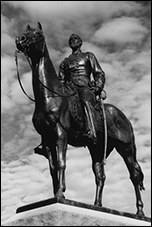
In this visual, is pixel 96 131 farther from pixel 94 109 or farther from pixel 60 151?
pixel 60 151

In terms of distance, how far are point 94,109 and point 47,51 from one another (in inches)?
74.7

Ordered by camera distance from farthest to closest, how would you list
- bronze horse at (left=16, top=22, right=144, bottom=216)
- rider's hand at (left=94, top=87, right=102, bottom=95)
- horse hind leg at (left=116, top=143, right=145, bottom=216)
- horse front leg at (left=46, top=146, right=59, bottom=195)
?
horse hind leg at (left=116, top=143, right=145, bottom=216) < rider's hand at (left=94, top=87, right=102, bottom=95) < horse front leg at (left=46, top=146, right=59, bottom=195) < bronze horse at (left=16, top=22, right=144, bottom=216)

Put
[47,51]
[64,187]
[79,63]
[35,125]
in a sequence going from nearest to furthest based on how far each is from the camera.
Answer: [64,187], [35,125], [47,51], [79,63]

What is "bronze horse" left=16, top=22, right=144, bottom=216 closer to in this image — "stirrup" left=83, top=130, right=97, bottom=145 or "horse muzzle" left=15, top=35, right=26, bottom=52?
"horse muzzle" left=15, top=35, right=26, bottom=52

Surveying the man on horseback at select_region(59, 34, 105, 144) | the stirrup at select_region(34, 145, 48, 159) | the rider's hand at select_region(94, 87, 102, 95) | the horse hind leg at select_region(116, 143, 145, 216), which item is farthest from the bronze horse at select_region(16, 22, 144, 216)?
the rider's hand at select_region(94, 87, 102, 95)

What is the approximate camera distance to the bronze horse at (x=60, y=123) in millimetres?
10781

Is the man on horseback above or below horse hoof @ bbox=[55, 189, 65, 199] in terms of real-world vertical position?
above

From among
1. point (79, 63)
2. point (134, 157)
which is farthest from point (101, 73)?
point (134, 157)

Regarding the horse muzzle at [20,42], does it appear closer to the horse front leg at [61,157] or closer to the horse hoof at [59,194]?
the horse front leg at [61,157]

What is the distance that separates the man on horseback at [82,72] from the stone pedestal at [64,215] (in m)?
2.22

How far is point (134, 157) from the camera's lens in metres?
12.7

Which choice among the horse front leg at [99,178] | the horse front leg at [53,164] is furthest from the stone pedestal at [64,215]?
the horse front leg at [99,178]

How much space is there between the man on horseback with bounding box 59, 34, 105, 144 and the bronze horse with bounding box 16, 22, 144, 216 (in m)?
0.28

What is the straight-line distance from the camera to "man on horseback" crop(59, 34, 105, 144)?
11.9 m
